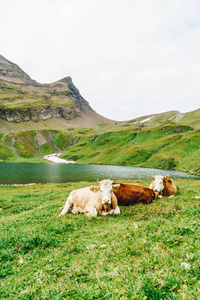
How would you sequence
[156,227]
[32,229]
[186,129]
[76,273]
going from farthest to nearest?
[186,129]
[32,229]
[156,227]
[76,273]

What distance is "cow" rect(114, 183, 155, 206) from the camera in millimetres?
13852

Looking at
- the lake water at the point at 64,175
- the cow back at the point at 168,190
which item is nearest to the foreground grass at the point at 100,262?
the cow back at the point at 168,190

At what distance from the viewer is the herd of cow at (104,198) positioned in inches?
449

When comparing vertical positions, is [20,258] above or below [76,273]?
below

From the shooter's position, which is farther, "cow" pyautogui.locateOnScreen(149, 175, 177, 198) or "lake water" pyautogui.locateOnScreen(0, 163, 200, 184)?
"lake water" pyautogui.locateOnScreen(0, 163, 200, 184)

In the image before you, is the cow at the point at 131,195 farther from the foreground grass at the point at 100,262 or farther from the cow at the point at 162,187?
the foreground grass at the point at 100,262

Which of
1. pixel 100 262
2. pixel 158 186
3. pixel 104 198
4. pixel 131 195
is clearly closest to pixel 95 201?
pixel 104 198

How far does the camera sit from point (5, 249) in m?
6.85

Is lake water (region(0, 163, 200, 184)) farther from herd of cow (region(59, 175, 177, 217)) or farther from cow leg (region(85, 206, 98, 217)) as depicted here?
cow leg (region(85, 206, 98, 217))

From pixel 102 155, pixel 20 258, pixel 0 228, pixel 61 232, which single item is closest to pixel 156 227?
pixel 61 232

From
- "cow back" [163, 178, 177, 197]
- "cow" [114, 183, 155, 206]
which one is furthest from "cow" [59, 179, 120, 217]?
"cow back" [163, 178, 177, 197]

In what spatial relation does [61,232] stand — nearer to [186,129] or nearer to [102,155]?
[102,155]

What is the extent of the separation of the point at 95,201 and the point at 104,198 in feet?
3.88

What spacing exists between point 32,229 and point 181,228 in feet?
23.8
